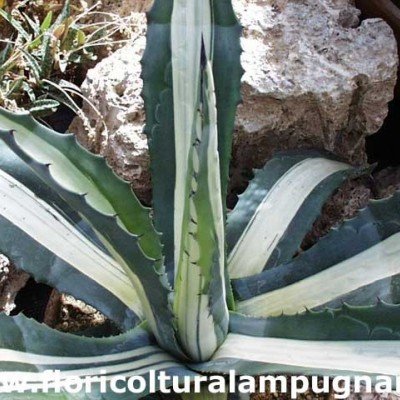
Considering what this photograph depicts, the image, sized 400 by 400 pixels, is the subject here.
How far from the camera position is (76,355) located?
72 cm

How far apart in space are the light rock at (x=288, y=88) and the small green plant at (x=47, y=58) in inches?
4.8

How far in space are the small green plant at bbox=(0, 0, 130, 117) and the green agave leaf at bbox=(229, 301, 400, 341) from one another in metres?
0.55

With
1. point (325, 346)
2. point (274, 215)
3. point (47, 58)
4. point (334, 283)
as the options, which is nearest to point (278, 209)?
point (274, 215)

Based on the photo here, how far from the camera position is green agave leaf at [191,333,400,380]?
27.0 inches

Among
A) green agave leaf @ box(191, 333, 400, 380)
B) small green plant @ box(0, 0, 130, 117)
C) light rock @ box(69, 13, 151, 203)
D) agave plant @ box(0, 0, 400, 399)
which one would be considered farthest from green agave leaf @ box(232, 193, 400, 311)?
small green plant @ box(0, 0, 130, 117)

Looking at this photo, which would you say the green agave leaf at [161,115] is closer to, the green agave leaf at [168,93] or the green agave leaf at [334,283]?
the green agave leaf at [168,93]

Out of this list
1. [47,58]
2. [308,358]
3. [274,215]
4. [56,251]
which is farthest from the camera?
[47,58]

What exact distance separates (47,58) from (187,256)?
2.09ft

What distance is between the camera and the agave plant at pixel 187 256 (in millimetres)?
686

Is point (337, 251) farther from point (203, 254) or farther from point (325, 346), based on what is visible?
A: point (203, 254)

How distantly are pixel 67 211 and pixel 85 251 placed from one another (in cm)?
5

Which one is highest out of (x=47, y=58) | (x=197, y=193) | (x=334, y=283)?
(x=197, y=193)

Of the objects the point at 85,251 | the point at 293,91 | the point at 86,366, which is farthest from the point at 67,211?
the point at 293,91

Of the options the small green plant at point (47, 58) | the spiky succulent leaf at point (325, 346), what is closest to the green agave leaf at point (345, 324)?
the spiky succulent leaf at point (325, 346)
